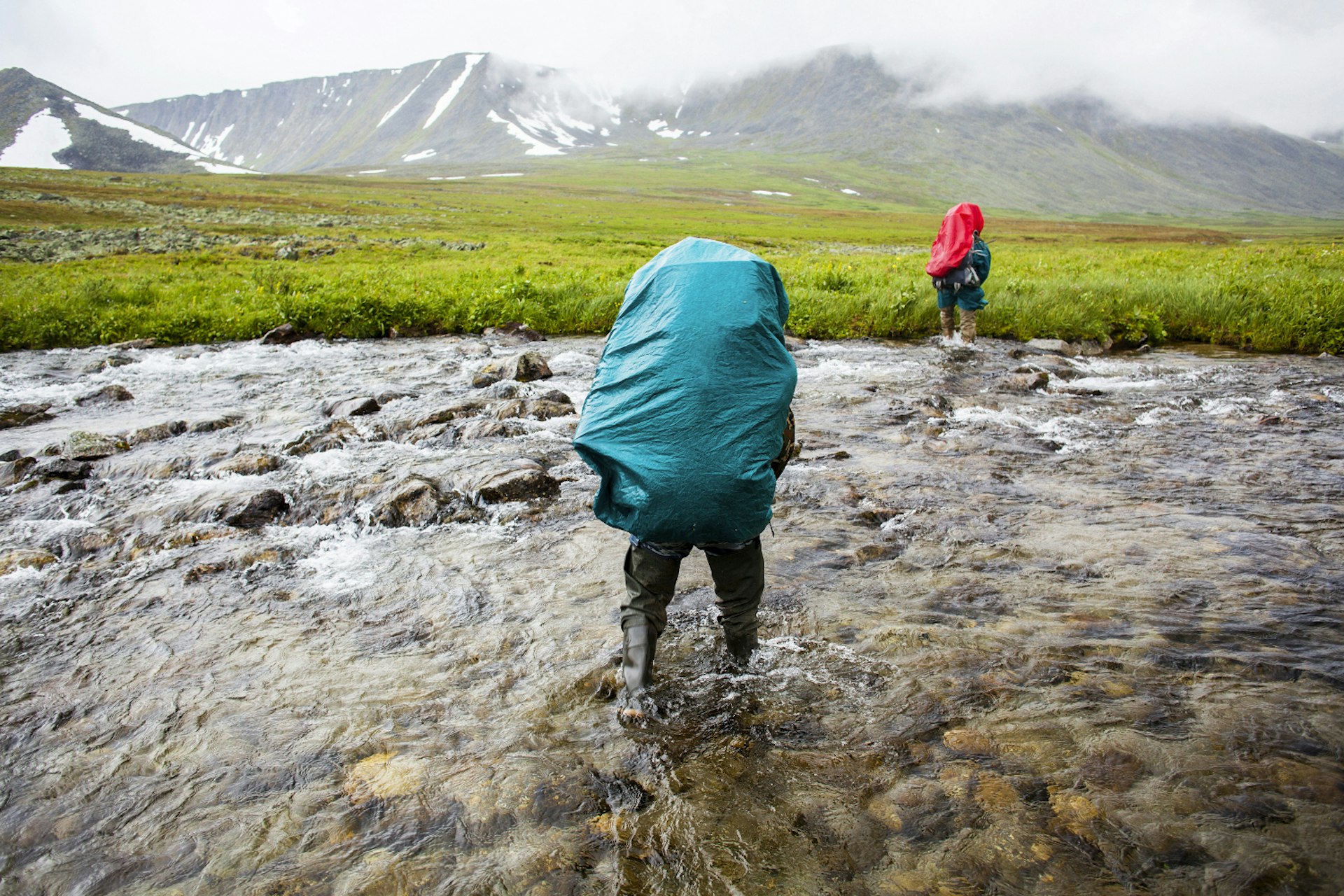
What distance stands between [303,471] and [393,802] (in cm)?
710

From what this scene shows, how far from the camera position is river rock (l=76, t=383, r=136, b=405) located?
14.0 metres

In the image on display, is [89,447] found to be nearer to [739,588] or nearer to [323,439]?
[323,439]

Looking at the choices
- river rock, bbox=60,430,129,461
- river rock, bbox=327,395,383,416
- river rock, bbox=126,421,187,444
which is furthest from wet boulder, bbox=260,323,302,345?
river rock, bbox=60,430,129,461

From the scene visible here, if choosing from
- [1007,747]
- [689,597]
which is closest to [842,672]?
[1007,747]

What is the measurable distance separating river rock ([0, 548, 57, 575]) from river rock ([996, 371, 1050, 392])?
1477 centimetres

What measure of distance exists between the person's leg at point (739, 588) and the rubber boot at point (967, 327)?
15369 millimetres

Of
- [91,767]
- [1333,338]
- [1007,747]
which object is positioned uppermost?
[1333,338]

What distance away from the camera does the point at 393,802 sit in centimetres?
418

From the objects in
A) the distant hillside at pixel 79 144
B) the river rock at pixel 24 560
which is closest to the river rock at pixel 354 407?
the river rock at pixel 24 560

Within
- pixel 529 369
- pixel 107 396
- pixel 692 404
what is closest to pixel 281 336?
pixel 107 396

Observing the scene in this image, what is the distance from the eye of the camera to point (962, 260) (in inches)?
673

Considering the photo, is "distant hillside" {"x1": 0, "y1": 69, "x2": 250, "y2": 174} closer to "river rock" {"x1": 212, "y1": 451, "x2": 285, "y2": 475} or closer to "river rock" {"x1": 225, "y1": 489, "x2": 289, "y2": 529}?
"river rock" {"x1": 212, "y1": 451, "x2": 285, "y2": 475}

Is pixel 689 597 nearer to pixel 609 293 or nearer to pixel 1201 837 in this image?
pixel 1201 837

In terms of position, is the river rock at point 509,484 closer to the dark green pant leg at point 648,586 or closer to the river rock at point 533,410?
the river rock at point 533,410
